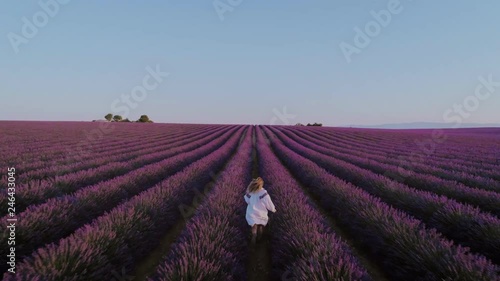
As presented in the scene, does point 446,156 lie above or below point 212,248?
below

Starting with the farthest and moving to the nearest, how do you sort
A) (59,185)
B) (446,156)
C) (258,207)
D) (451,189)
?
(446,156), (451,189), (59,185), (258,207)

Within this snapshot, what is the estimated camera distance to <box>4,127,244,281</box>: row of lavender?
2588 mm

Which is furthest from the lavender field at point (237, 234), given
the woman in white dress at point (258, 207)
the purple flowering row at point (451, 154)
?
the purple flowering row at point (451, 154)

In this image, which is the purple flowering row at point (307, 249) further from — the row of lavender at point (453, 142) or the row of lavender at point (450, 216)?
the row of lavender at point (453, 142)

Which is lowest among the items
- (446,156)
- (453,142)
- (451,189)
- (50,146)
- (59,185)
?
(453,142)

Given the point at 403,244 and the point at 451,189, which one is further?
the point at 451,189

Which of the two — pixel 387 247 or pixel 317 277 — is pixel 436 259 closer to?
pixel 387 247

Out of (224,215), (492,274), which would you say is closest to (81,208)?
(224,215)

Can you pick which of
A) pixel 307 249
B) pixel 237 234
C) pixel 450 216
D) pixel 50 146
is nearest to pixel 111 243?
pixel 237 234

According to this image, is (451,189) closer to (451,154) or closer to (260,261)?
(260,261)

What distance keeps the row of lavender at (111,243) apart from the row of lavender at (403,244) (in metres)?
3.68

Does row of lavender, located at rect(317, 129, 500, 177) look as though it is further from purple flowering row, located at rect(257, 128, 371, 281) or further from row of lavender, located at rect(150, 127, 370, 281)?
row of lavender, located at rect(150, 127, 370, 281)

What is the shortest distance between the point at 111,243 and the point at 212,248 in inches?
55.9

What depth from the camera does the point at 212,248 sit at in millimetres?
3055
